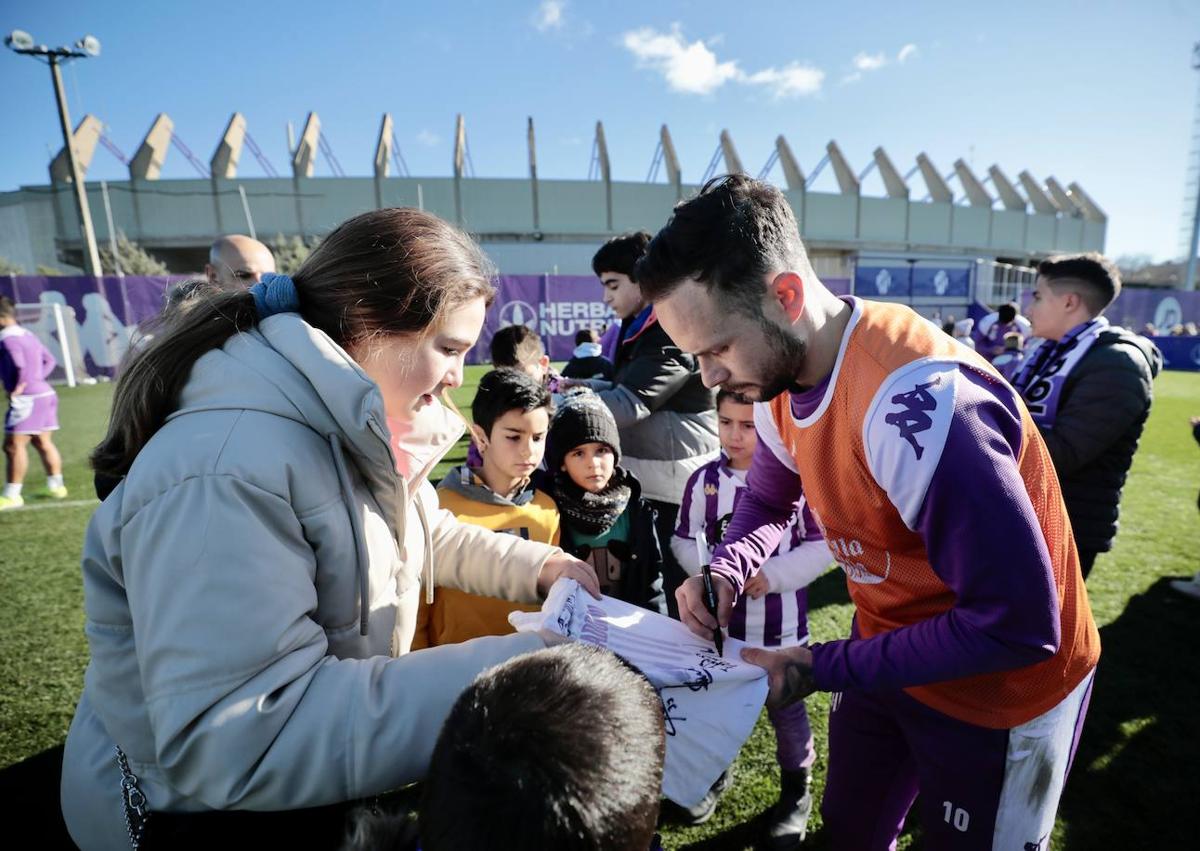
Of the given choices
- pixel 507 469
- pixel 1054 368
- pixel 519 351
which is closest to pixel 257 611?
pixel 507 469

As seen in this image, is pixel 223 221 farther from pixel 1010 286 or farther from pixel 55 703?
pixel 1010 286

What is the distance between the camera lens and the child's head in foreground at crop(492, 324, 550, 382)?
4.24m

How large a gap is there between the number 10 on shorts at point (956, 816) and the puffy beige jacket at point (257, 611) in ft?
3.85

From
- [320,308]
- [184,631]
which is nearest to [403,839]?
[184,631]

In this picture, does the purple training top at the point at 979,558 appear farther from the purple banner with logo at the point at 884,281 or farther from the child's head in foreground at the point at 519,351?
the purple banner with logo at the point at 884,281

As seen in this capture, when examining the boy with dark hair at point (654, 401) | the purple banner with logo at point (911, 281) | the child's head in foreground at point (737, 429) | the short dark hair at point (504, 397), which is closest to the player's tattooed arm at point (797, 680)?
the child's head in foreground at point (737, 429)

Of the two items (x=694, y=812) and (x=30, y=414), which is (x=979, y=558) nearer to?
(x=694, y=812)

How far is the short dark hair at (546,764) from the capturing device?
0.79 metres

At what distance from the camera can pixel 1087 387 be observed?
293 centimetres

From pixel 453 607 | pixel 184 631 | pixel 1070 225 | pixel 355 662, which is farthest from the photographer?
pixel 1070 225

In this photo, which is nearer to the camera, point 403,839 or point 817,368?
point 403,839

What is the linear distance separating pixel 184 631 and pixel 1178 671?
195 inches

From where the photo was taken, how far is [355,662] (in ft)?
3.31

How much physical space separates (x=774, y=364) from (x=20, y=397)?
8248 mm
